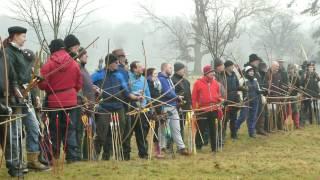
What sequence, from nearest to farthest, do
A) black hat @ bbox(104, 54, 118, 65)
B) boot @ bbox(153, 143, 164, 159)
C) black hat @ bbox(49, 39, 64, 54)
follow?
black hat @ bbox(49, 39, 64, 54)
black hat @ bbox(104, 54, 118, 65)
boot @ bbox(153, 143, 164, 159)

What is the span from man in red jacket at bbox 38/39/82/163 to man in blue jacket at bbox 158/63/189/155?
2762mm

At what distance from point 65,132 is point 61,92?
62 centimetres

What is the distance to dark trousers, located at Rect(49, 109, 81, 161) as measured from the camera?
804 cm

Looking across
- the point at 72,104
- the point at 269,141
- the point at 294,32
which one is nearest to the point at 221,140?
the point at 269,141

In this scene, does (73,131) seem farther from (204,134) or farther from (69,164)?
(204,134)

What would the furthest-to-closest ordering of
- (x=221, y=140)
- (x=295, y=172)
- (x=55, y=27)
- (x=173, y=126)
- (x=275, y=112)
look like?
(x=275, y=112) < (x=55, y=27) < (x=221, y=140) < (x=173, y=126) < (x=295, y=172)

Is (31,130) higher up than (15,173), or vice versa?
(31,130)

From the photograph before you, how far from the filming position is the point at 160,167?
803 centimetres

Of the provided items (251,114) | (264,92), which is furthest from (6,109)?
(264,92)

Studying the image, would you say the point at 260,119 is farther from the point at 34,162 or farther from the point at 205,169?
the point at 34,162

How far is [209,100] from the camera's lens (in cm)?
1132

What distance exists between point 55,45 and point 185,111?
11.7ft

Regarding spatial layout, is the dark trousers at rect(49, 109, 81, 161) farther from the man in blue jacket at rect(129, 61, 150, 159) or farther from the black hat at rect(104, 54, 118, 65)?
the man in blue jacket at rect(129, 61, 150, 159)

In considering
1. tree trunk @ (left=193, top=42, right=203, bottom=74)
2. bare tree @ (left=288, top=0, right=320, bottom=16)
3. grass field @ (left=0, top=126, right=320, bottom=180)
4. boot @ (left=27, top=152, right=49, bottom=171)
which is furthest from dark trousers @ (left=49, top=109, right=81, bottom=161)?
tree trunk @ (left=193, top=42, right=203, bottom=74)
